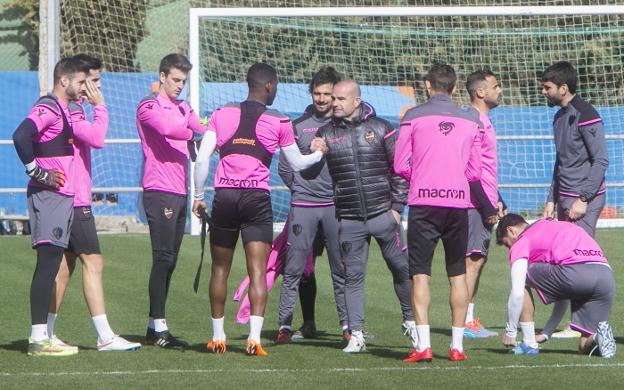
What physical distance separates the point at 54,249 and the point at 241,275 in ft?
18.8

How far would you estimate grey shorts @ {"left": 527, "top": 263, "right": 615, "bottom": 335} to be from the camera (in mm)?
9227

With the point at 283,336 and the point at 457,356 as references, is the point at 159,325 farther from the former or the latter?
the point at 457,356

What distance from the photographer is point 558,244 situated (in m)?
9.26

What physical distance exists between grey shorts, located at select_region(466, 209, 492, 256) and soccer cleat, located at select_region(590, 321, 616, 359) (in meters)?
1.48

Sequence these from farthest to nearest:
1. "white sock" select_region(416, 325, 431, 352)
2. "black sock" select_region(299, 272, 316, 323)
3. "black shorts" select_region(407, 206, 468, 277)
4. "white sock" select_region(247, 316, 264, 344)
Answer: "black sock" select_region(299, 272, 316, 323)
"white sock" select_region(247, 316, 264, 344)
"black shorts" select_region(407, 206, 468, 277)
"white sock" select_region(416, 325, 431, 352)

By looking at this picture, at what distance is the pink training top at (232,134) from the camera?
30.0 ft

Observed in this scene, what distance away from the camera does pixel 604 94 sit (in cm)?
2300

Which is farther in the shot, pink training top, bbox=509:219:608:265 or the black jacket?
the black jacket

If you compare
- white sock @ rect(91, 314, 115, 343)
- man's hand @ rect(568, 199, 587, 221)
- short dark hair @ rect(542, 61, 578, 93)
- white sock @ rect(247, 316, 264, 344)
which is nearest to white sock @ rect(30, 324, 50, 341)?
white sock @ rect(91, 314, 115, 343)

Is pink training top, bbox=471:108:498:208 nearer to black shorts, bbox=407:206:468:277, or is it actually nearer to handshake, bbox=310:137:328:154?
black shorts, bbox=407:206:468:277

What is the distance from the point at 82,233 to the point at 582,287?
3.57 metres

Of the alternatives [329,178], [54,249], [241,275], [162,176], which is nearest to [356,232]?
[329,178]

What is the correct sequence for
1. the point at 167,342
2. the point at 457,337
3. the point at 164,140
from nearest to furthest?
the point at 457,337
the point at 167,342
the point at 164,140

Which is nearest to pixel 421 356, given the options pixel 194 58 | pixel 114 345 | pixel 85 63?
pixel 114 345
